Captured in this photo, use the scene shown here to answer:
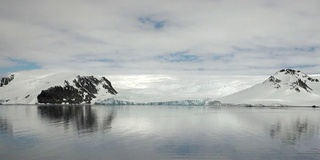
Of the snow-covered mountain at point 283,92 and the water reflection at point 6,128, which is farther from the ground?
the snow-covered mountain at point 283,92

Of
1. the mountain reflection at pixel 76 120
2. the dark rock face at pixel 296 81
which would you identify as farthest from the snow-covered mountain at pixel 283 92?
the mountain reflection at pixel 76 120

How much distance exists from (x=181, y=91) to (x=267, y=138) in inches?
4930

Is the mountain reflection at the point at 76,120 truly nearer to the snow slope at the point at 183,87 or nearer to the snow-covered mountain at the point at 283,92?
the snow slope at the point at 183,87

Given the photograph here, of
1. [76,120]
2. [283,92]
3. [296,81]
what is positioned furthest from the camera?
[296,81]

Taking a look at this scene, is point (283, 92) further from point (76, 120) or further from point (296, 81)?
point (76, 120)

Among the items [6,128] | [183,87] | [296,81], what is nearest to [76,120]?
[6,128]

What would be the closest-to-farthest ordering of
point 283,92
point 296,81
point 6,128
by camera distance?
1. point 6,128
2. point 283,92
3. point 296,81

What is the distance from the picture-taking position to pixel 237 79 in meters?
160

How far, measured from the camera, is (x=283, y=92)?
14800 centimetres

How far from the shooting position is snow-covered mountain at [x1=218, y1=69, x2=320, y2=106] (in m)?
137

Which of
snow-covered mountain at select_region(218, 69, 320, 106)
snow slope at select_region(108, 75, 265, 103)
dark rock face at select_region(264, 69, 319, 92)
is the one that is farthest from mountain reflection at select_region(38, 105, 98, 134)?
dark rock face at select_region(264, 69, 319, 92)

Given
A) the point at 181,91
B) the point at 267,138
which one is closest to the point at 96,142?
the point at 267,138

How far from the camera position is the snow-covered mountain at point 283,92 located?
136625 millimetres

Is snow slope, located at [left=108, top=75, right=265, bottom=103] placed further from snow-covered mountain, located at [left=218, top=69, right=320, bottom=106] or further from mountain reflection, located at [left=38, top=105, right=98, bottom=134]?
mountain reflection, located at [left=38, top=105, right=98, bottom=134]
